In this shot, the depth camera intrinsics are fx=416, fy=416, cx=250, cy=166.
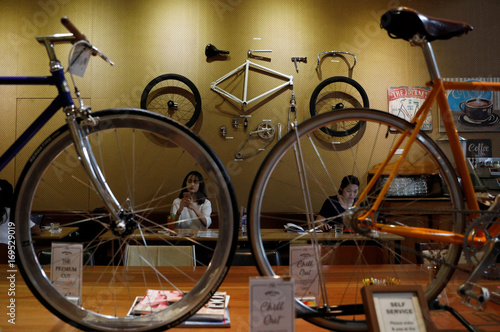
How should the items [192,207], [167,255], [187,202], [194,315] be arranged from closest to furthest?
[194,315] < [167,255] < [187,202] < [192,207]

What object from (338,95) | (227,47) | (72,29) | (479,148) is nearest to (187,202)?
(227,47)

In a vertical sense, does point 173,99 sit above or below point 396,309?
above

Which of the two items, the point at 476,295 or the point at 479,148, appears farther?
the point at 479,148

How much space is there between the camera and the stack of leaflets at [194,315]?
4.21 feet

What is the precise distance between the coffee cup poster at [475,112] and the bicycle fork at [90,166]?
564 centimetres

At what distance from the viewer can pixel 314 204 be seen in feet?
18.9

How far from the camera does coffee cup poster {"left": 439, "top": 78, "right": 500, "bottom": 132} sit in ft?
19.0

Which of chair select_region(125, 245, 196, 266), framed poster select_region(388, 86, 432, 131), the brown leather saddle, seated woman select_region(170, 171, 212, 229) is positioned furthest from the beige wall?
the brown leather saddle

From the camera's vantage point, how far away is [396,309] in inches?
42.6

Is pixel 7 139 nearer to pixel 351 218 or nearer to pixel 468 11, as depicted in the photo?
pixel 351 218

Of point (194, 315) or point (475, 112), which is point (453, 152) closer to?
point (194, 315)

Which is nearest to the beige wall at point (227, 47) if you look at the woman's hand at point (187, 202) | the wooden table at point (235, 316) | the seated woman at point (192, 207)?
the seated woman at point (192, 207)

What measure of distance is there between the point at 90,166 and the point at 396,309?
0.96 metres

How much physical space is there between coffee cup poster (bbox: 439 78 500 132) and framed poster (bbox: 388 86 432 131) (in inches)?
15.2
